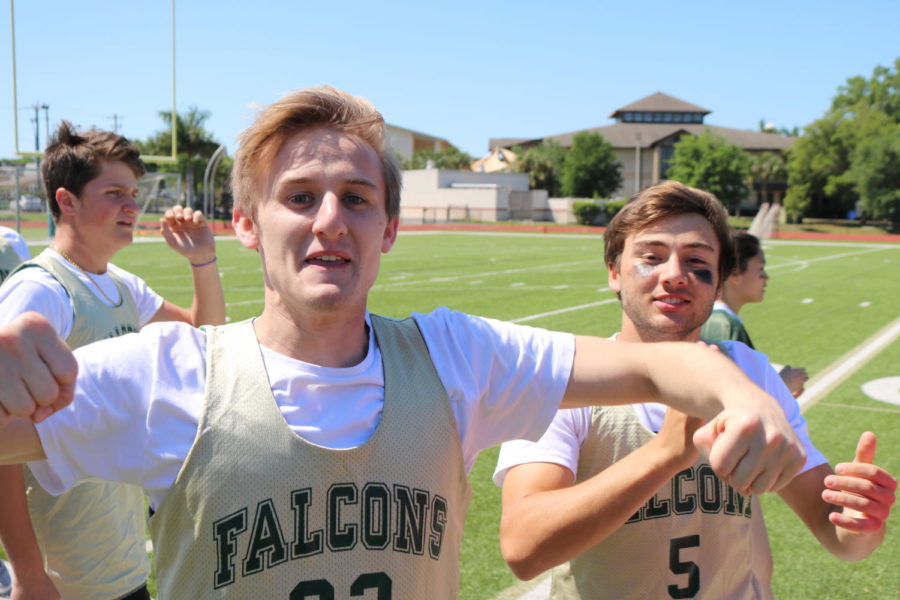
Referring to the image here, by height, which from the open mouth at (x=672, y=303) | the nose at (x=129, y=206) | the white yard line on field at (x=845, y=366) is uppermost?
the nose at (x=129, y=206)

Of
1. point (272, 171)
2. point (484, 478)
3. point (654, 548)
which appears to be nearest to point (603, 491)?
point (654, 548)

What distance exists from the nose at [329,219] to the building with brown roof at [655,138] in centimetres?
8276

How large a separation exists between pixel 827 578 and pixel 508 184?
79.6 m

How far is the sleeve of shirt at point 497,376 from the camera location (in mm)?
1819

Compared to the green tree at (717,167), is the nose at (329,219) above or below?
below

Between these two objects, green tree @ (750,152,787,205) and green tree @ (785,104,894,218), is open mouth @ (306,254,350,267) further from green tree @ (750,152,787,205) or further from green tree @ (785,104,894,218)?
green tree @ (750,152,787,205)

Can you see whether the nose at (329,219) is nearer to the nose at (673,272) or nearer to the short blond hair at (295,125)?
the short blond hair at (295,125)

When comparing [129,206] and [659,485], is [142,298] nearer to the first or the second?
[129,206]

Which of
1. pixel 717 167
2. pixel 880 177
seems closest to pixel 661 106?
pixel 717 167

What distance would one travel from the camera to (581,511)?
6.16 ft

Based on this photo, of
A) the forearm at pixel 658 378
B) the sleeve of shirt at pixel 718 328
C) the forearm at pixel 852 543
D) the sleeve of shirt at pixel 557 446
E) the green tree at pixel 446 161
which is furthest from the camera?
the green tree at pixel 446 161

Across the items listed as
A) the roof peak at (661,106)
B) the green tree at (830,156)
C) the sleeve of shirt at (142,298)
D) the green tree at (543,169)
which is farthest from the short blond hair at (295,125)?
the roof peak at (661,106)

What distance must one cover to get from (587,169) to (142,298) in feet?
270

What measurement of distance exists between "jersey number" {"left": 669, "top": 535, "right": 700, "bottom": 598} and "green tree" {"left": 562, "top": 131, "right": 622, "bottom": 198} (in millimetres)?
→ 82852
